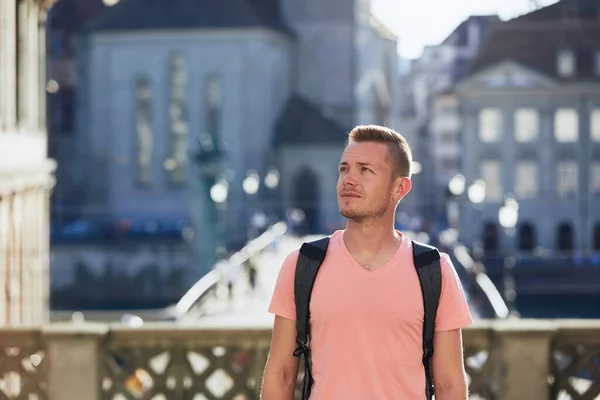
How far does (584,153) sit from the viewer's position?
67500 millimetres

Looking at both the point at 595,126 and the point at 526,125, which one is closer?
the point at 595,126

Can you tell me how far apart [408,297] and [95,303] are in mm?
55711

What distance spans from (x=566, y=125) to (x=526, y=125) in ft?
6.71

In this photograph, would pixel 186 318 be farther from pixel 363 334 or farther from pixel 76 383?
pixel 363 334

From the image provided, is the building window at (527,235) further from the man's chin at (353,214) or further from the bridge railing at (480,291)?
the man's chin at (353,214)

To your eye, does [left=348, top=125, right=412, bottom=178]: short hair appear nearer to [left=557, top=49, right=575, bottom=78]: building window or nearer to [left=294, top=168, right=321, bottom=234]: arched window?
[left=557, top=49, right=575, bottom=78]: building window

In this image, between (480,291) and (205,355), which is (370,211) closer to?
(205,355)

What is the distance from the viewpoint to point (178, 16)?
69.9 m

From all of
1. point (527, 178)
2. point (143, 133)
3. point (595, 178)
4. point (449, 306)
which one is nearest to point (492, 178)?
point (527, 178)

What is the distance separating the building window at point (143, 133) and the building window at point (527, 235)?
771 inches

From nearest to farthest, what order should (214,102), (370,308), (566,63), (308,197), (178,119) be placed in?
(370,308)
(566,63)
(308,197)
(214,102)
(178,119)

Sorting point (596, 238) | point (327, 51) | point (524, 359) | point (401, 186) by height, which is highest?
point (327, 51)

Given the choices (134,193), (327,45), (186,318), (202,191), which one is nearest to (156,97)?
(134,193)

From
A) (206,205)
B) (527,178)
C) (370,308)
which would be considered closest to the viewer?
(370,308)
